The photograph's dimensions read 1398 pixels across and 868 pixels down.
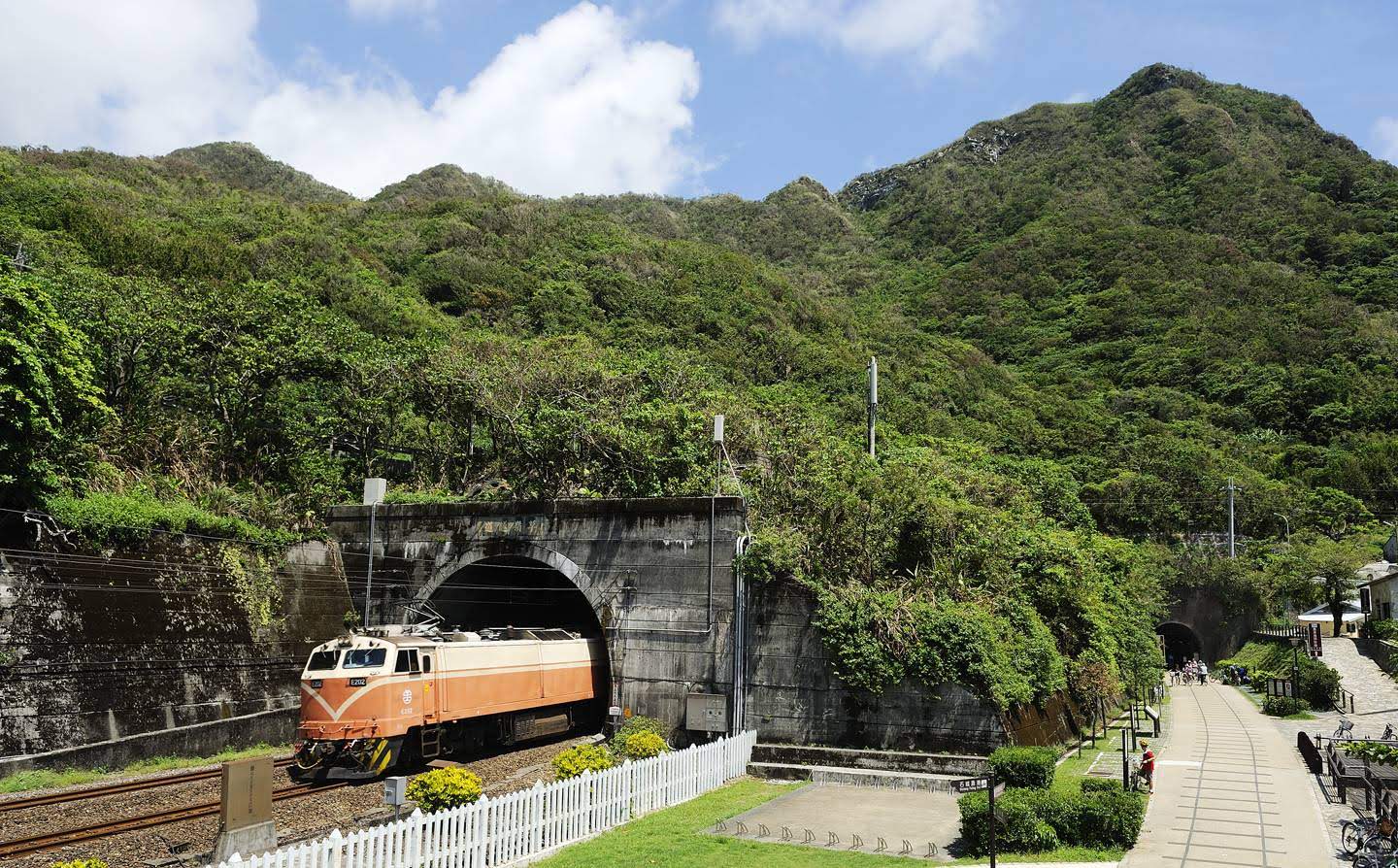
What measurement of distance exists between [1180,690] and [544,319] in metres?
44.3

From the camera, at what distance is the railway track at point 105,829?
12633 millimetres

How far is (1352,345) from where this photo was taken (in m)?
80.4

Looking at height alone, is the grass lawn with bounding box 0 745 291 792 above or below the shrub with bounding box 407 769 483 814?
below

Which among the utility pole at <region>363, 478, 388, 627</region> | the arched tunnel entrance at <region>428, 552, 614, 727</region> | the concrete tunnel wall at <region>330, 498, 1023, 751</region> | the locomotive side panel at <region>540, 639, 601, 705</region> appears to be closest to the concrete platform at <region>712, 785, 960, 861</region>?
the concrete tunnel wall at <region>330, 498, 1023, 751</region>

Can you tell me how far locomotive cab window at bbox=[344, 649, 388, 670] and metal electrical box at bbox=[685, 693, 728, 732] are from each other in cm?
756

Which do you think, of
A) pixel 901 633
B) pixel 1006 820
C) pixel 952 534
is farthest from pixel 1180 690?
pixel 1006 820

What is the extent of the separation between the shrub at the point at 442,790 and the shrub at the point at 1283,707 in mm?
30614

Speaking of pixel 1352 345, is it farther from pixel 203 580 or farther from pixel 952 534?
pixel 203 580

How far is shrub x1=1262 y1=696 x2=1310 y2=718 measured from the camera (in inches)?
1282

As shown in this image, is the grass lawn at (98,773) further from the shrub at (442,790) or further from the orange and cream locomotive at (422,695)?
the shrub at (442,790)

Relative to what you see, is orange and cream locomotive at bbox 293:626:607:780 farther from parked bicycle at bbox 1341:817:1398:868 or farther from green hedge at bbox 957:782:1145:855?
parked bicycle at bbox 1341:817:1398:868

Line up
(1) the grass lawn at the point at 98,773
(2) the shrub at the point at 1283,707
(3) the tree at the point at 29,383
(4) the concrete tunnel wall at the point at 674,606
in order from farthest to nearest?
1. (2) the shrub at the point at 1283,707
2. (4) the concrete tunnel wall at the point at 674,606
3. (3) the tree at the point at 29,383
4. (1) the grass lawn at the point at 98,773

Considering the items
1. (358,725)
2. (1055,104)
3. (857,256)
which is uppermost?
(1055,104)

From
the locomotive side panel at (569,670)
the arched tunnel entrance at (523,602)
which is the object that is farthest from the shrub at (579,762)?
the arched tunnel entrance at (523,602)
